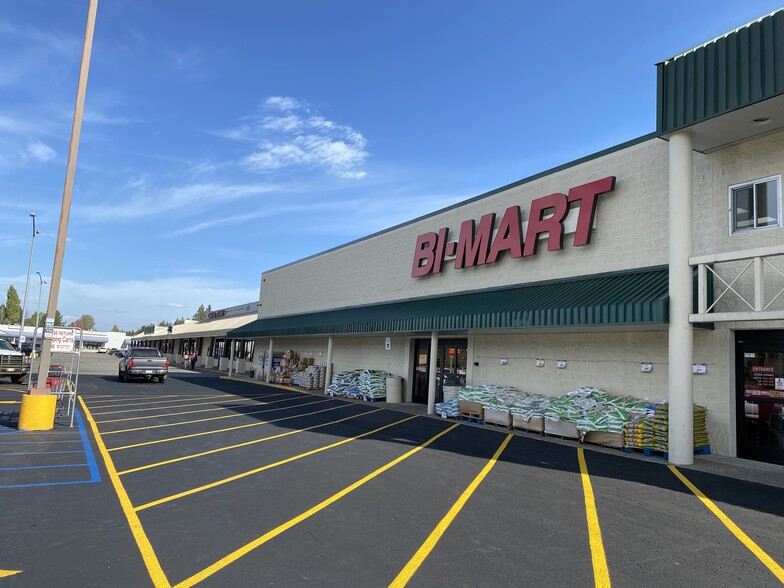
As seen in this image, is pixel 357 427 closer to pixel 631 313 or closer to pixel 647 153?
pixel 631 313

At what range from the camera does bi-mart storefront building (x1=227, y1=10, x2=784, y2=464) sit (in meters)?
10.1

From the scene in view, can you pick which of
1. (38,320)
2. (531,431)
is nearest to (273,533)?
(531,431)

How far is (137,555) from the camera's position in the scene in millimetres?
4754

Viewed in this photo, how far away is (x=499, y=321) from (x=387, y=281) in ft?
30.5

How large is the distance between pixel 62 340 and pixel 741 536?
12972mm

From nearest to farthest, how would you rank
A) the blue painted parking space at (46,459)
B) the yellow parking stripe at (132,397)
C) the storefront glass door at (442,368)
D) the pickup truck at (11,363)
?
the blue painted parking space at (46,459) < the yellow parking stripe at (132,397) < the storefront glass door at (442,368) < the pickup truck at (11,363)

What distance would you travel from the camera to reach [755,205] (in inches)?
420

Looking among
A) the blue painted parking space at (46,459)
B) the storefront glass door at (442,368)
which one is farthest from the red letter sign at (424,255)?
the blue painted parking space at (46,459)

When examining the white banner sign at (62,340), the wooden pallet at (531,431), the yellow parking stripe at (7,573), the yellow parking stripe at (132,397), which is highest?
the white banner sign at (62,340)

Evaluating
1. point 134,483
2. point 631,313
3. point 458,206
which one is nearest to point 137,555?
point 134,483

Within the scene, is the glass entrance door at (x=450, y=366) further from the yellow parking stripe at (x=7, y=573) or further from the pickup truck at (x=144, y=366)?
the pickup truck at (x=144, y=366)

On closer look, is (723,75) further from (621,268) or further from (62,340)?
(62,340)

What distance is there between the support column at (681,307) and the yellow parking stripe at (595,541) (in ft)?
10.0

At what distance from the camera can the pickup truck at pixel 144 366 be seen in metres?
25.4
